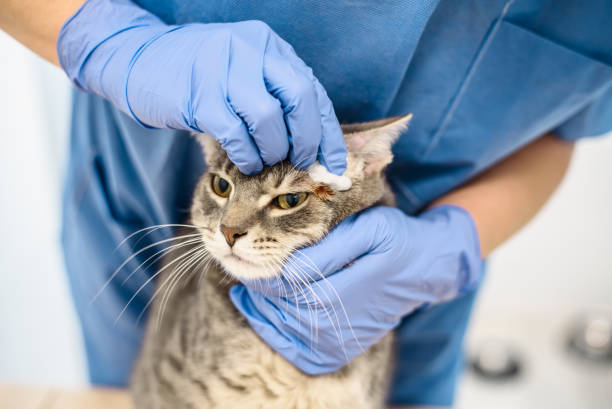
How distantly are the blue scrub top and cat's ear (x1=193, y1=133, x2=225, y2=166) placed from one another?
0.29ft

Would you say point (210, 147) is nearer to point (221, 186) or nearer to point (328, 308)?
point (221, 186)

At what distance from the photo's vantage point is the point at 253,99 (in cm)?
104

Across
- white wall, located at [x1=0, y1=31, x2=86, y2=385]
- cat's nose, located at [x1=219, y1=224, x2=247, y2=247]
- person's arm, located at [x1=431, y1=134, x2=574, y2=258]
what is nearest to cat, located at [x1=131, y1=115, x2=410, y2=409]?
cat's nose, located at [x1=219, y1=224, x2=247, y2=247]

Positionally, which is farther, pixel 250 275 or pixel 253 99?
pixel 250 275

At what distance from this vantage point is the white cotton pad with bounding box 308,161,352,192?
118 cm

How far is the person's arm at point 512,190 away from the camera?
5.10 ft

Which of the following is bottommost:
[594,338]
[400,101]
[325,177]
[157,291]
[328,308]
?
[594,338]

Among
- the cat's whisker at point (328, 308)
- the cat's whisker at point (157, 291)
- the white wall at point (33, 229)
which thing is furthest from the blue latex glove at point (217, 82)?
the white wall at point (33, 229)

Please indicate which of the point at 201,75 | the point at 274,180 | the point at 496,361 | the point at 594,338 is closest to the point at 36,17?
the point at 201,75

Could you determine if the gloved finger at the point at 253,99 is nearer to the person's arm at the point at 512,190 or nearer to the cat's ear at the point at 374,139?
the cat's ear at the point at 374,139

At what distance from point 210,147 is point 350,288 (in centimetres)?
51

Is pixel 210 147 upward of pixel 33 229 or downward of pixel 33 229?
upward

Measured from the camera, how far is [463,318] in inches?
71.9

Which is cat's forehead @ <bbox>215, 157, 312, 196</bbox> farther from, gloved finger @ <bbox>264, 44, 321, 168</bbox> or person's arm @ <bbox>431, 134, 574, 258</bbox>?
person's arm @ <bbox>431, 134, 574, 258</bbox>
